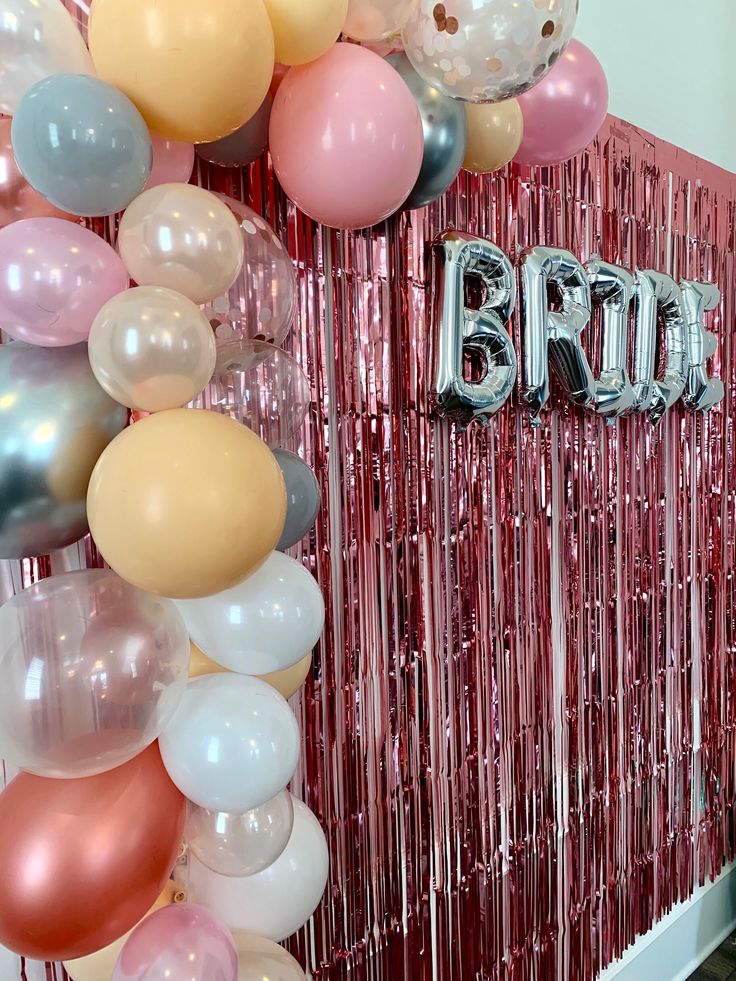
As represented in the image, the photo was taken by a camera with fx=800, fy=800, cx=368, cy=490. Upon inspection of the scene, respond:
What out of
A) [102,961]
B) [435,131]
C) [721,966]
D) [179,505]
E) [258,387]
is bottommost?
[721,966]

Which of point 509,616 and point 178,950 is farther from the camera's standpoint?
point 509,616

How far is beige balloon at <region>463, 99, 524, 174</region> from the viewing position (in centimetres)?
124

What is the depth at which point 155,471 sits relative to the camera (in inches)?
29.8

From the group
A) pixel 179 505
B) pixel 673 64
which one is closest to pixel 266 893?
pixel 179 505

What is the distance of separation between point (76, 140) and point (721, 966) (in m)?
2.62

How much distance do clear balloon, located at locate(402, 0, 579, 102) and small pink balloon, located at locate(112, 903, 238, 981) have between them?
1068mm

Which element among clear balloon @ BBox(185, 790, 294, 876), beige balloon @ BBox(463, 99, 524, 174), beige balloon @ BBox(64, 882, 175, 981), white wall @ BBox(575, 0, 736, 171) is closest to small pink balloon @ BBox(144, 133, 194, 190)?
beige balloon @ BBox(463, 99, 524, 174)

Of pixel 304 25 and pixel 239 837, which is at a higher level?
pixel 304 25

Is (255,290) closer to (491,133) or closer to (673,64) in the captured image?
(491,133)

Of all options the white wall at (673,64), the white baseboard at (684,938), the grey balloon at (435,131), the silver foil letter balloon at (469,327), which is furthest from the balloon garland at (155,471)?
the white baseboard at (684,938)

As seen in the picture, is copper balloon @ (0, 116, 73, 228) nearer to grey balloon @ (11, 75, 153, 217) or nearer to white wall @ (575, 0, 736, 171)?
grey balloon @ (11, 75, 153, 217)

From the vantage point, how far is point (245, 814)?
3.00 ft

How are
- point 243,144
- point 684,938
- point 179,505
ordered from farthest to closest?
point 684,938 < point 243,144 < point 179,505

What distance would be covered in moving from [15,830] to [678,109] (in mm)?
2169
